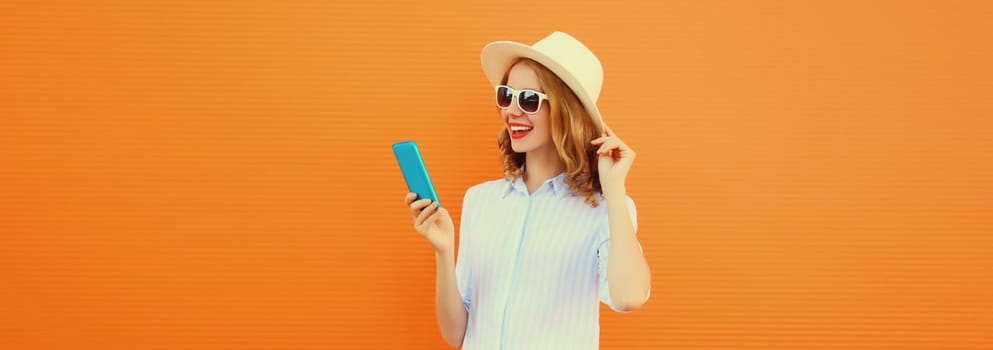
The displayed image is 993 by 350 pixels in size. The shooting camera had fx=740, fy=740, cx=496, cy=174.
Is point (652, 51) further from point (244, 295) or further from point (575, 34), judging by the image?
point (244, 295)

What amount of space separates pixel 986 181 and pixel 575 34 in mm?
A: 1495

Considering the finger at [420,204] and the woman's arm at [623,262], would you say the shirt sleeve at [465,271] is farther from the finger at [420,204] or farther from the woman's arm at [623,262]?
the woman's arm at [623,262]

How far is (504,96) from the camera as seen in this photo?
1.83 meters

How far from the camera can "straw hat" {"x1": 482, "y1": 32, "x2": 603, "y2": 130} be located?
70.1 inches

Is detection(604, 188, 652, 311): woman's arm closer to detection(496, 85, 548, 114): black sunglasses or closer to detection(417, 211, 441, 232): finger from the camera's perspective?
detection(496, 85, 548, 114): black sunglasses

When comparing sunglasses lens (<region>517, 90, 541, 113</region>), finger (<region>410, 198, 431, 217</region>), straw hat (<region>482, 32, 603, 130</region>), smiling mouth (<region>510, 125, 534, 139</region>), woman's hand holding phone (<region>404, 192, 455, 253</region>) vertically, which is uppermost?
straw hat (<region>482, 32, 603, 130</region>)

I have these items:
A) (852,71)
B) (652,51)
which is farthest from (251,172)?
(852,71)

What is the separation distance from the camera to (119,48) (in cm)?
251

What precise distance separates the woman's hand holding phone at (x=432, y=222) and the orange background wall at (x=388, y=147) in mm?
693

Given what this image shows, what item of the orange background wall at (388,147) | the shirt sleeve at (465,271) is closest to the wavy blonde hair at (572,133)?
the shirt sleeve at (465,271)

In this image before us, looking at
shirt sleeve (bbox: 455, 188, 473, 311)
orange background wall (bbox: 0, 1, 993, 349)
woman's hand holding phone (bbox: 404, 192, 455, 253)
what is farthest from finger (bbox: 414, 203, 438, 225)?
orange background wall (bbox: 0, 1, 993, 349)

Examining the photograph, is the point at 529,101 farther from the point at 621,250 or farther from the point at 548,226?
the point at 621,250

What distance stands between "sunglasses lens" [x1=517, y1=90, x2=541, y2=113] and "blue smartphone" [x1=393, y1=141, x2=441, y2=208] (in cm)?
28

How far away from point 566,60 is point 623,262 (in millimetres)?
519
